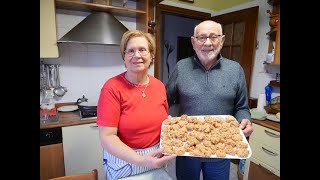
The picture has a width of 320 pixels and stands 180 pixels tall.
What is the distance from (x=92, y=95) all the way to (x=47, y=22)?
904mm

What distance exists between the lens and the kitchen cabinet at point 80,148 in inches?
67.3

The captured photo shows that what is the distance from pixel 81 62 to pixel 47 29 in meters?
0.55

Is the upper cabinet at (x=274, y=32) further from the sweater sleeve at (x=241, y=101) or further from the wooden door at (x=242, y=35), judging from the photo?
the sweater sleeve at (x=241, y=101)

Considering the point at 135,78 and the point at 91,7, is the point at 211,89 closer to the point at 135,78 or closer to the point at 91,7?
the point at 135,78

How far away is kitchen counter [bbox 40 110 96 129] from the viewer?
1.63m

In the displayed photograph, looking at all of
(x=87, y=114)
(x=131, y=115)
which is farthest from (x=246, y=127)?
(x=87, y=114)

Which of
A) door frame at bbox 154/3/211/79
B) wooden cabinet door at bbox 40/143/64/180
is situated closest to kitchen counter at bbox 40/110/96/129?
wooden cabinet door at bbox 40/143/64/180

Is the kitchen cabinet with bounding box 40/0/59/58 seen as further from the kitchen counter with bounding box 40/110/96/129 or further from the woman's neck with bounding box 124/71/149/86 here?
the woman's neck with bounding box 124/71/149/86

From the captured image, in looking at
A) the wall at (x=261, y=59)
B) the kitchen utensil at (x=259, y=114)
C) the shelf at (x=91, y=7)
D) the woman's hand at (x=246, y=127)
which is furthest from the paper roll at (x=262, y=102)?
the shelf at (x=91, y=7)

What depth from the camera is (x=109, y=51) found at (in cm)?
233

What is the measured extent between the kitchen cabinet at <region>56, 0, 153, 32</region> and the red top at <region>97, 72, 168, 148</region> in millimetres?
1244

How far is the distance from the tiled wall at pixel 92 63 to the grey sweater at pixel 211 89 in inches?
52.0
